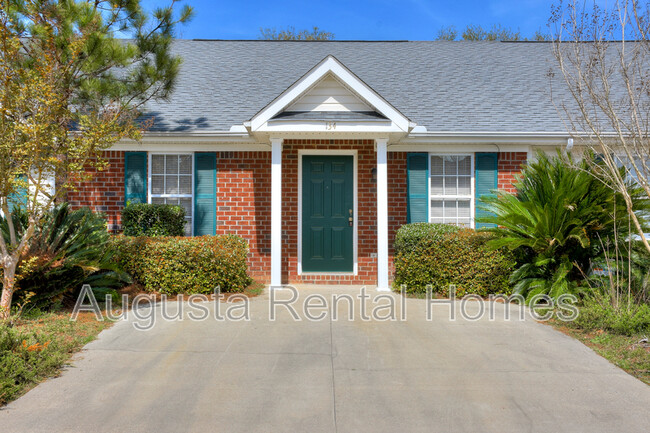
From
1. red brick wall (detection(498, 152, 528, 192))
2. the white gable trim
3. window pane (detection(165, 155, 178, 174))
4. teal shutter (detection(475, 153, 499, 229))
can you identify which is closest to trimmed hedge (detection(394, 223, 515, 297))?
teal shutter (detection(475, 153, 499, 229))

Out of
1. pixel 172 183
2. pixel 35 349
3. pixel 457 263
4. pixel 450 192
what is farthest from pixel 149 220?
pixel 450 192

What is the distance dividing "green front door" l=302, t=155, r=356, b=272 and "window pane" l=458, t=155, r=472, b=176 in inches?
78.8

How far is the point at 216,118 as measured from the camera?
9508mm

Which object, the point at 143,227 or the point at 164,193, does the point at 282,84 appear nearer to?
the point at 164,193

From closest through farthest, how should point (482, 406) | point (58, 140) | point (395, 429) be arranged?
point (395, 429) < point (482, 406) < point (58, 140)

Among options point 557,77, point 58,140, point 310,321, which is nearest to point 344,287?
point 310,321

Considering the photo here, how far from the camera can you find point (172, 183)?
927 centimetres

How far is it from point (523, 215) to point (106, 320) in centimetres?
566

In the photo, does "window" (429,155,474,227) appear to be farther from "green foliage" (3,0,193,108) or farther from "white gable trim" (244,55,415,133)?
"green foliage" (3,0,193,108)

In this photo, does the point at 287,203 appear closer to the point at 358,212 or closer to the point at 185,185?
the point at 358,212

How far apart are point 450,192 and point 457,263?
2042 millimetres

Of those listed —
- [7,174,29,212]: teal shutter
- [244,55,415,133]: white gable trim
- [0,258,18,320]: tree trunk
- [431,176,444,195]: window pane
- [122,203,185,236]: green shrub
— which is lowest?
[0,258,18,320]: tree trunk

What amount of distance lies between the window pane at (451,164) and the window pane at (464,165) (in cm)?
8

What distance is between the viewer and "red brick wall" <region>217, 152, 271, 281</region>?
9266 mm
